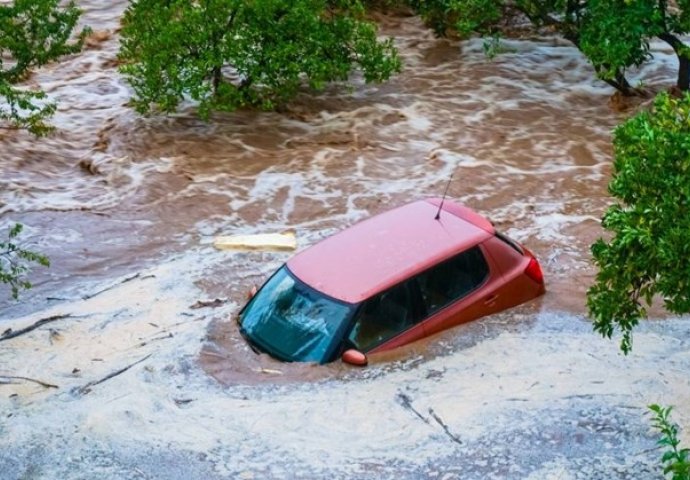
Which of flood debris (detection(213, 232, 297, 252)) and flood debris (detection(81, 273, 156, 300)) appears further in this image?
flood debris (detection(213, 232, 297, 252))

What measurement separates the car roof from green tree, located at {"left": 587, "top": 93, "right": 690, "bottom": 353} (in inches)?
86.1

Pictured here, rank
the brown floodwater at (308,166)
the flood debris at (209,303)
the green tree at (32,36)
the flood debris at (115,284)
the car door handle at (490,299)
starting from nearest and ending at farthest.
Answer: the car door handle at (490,299), the flood debris at (209,303), the green tree at (32,36), the flood debris at (115,284), the brown floodwater at (308,166)

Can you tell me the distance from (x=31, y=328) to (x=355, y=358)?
397 centimetres

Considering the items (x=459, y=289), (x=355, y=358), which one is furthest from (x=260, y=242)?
(x=355, y=358)

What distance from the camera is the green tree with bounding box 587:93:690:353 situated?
7.29 meters

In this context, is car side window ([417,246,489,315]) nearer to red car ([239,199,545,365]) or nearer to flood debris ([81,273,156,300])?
red car ([239,199,545,365])

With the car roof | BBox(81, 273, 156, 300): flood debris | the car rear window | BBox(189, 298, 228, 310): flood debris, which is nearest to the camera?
the car roof

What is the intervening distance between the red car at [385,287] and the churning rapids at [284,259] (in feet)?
0.64

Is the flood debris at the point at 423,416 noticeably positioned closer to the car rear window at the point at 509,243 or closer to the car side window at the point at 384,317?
the car side window at the point at 384,317

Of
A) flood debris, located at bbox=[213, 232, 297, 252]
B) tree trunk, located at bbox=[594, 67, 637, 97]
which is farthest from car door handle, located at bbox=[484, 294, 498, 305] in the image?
tree trunk, located at bbox=[594, 67, 637, 97]

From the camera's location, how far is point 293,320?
993cm

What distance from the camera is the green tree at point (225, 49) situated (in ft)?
57.4

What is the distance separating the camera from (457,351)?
1003cm

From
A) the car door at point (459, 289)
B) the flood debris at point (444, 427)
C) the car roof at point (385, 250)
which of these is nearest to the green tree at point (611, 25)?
the car roof at point (385, 250)
